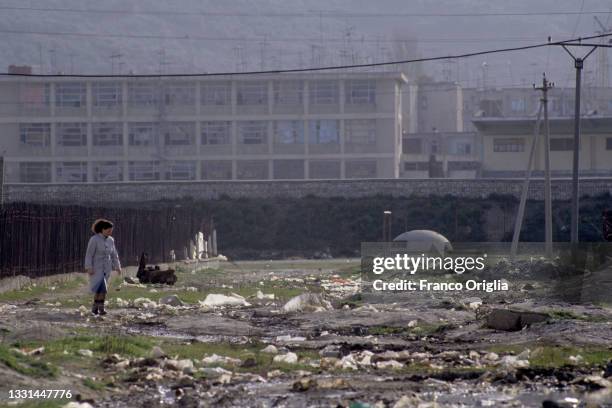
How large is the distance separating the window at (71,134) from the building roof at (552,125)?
99.6 ft

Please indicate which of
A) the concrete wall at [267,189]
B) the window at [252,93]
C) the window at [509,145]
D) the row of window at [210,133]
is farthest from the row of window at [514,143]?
the window at [252,93]

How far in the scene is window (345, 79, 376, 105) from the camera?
93375mm

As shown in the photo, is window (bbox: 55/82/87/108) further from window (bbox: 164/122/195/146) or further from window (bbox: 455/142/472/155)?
window (bbox: 455/142/472/155)

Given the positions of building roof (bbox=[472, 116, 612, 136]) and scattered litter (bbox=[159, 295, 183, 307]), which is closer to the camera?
scattered litter (bbox=[159, 295, 183, 307])

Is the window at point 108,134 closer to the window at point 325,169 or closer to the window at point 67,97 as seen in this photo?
the window at point 67,97

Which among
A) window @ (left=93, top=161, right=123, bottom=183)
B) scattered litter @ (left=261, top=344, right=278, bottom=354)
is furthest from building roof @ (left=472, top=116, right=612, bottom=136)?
scattered litter @ (left=261, top=344, right=278, bottom=354)

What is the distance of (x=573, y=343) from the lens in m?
16.1

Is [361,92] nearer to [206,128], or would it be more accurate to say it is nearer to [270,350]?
[206,128]

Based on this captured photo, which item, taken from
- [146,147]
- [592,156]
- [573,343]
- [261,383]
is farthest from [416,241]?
[146,147]

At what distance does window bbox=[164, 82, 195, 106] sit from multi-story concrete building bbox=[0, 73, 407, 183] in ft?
0.26

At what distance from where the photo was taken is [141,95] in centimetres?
9488

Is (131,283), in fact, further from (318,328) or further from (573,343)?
(573,343)

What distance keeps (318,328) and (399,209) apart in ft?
179
